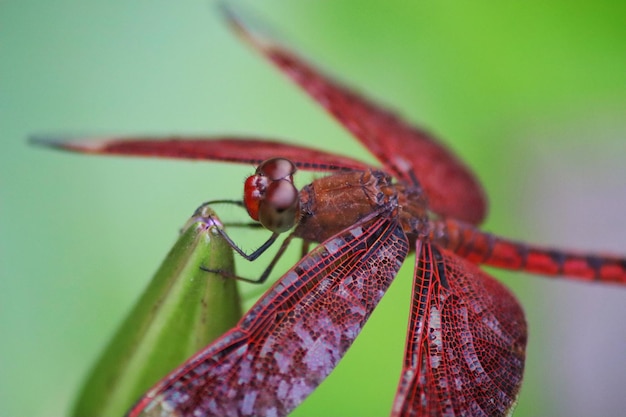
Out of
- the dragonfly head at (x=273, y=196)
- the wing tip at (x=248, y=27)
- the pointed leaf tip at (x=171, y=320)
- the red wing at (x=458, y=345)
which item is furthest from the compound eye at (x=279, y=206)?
the wing tip at (x=248, y=27)

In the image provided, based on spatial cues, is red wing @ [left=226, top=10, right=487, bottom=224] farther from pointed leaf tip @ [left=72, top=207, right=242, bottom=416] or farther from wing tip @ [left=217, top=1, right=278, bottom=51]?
pointed leaf tip @ [left=72, top=207, right=242, bottom=416]

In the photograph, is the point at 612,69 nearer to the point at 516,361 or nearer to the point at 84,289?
the point at 516,361

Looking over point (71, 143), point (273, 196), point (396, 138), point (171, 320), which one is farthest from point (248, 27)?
point (171, 320)

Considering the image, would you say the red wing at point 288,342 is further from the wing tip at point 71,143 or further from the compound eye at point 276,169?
the wing tip at point 71,143

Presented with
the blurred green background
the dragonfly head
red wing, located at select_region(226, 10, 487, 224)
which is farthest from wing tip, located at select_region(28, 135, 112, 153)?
red wing, located at select_region(226, 10, 487, 224)

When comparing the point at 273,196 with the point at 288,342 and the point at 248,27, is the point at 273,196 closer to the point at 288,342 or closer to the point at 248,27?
the point at 288,342

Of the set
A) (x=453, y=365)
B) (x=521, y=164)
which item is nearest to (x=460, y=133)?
(x=521, y=164)
